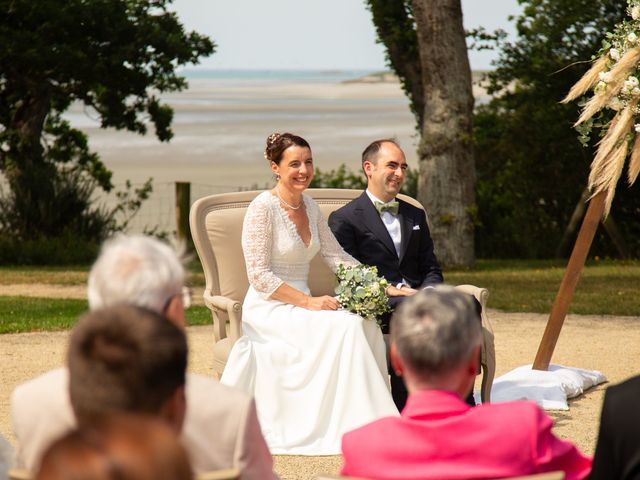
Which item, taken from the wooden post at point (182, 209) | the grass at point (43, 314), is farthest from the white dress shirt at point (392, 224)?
the wooden post at point (182, 209)

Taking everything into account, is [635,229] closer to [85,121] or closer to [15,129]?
[15,129]

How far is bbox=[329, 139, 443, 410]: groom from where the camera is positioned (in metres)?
6.84

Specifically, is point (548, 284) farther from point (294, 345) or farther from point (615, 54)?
point (294, 345)

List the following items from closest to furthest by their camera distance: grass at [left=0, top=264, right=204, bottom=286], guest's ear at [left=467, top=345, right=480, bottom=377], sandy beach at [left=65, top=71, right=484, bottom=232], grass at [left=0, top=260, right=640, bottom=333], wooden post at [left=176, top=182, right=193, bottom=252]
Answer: guest's ear at [left=467, top=345, right=480, bottom=377]
grass at [left=0, top=260, right=640, bottom=333]
grass at [left=0, top=264, right=204, bottom=286]
wooden post at [left=176, top=182, right=193, bottom=252]
sandy beach at [left=65, top=71, right=484, bottom=232]

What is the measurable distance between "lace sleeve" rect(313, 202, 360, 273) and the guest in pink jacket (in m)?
3.97

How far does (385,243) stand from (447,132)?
9.52m

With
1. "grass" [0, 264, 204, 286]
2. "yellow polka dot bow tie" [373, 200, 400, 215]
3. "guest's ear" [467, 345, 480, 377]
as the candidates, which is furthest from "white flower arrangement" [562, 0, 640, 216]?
"grass" [0, 264, 204, 286]

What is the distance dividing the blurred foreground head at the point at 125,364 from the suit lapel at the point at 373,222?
15.6 feet

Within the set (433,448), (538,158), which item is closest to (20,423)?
(433,448)

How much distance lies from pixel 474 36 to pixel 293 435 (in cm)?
1353

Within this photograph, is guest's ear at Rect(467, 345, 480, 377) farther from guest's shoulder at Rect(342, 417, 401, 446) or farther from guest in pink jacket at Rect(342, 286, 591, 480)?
guest's shoulder at Rect(342, 417, 401, 446)

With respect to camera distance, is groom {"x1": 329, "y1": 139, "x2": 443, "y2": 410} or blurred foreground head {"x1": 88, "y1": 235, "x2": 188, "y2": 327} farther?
groom {"x1": 329, "y1": 139, "x2": 443, "y2": 410}

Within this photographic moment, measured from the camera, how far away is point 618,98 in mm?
6910

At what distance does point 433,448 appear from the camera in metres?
2.77
